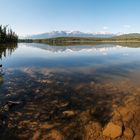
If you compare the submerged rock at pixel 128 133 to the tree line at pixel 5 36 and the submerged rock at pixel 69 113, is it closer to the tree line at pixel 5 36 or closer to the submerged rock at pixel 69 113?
the submerged rock at pixel 69 113

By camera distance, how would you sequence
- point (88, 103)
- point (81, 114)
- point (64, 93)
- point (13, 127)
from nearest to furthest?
point (13, 127), point (81, 114), point (88, 103), point (64, 93)

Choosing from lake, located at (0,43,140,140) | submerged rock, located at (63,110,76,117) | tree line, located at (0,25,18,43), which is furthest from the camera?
tree line, located at (0,25,18,43)

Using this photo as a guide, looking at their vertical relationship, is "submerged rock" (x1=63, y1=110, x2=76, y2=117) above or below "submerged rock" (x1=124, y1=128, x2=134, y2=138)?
above

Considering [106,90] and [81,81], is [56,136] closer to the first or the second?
[106,90]

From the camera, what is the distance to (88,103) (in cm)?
1233

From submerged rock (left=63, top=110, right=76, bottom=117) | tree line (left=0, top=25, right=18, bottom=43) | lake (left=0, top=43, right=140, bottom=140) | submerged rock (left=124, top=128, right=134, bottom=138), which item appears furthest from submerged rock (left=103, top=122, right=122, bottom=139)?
tree line (left=0, top=25, right=18, bottom=43)

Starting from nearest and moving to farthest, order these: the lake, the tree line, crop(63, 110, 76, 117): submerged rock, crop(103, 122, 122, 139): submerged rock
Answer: crop(103, 122, 122, 139): submerged rock < the lake < crop(63, 110, 76, 117): submerged rock < the tree line

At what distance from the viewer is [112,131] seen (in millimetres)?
8664

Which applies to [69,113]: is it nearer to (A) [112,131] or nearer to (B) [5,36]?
(A) [112,131]

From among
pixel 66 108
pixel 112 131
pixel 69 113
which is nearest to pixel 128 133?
pixel 112 131

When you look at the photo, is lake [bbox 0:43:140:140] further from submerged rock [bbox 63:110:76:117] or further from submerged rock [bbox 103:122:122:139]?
submerged rock [bbox 103:122:122:139]

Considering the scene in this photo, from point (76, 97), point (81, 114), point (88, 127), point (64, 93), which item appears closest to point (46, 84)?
point (64, 93)

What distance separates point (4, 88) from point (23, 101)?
3.94 meters

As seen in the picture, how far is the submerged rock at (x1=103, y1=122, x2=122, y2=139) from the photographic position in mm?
8456
